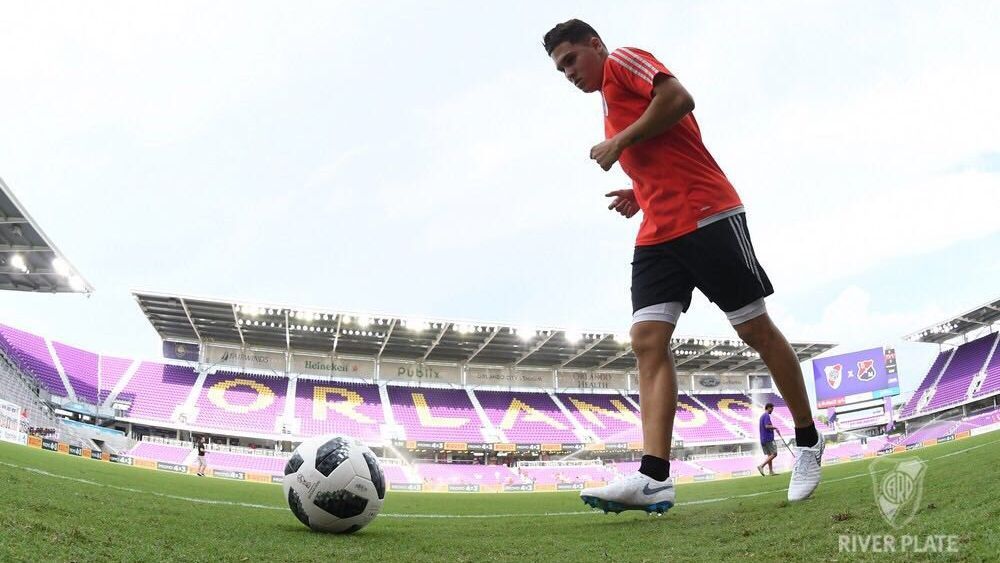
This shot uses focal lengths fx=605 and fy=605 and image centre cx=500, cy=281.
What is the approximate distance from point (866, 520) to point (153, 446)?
1253 inches

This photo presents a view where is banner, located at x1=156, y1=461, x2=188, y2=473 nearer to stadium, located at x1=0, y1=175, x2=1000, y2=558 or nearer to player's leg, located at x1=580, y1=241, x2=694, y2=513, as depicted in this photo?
stadium, located at x1=0, y1=175, x2=1000, y2=558

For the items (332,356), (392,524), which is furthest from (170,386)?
(392,524)

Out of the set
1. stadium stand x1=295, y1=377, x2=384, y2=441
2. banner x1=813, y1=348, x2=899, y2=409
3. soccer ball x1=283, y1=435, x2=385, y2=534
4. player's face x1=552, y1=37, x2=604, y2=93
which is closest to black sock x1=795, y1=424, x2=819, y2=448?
player's face x1=552, y1=37, x2=604, y2=93

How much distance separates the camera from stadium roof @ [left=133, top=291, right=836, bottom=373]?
30484 mm

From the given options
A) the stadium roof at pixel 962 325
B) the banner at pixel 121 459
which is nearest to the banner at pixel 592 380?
the stadium roof at pixel 962 325

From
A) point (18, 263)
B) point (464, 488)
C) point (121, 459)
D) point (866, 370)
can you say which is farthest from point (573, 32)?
point (866, 370)

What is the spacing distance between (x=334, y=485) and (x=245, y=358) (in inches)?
1374

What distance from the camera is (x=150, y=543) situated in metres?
2.38

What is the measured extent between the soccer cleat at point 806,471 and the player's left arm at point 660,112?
5.89 feet

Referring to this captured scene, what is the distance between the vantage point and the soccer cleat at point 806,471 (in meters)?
3.09

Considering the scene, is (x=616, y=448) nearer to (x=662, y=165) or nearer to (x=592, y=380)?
(x=592, y=380)

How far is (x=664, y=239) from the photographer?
9.14 feet

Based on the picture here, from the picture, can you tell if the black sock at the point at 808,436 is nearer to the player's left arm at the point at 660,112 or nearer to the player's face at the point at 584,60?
the player's left arm at the point at 660,112

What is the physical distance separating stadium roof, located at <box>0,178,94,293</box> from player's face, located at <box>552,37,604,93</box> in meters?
19.3
